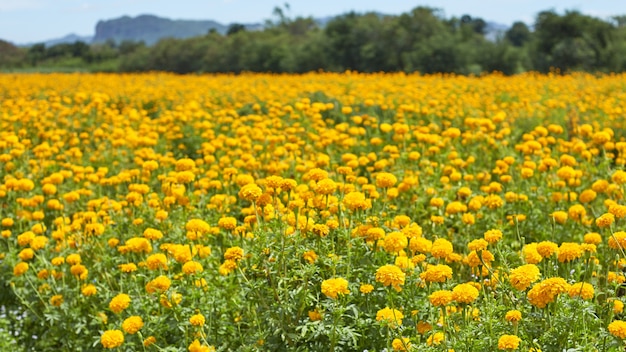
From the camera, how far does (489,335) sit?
7.98 feet

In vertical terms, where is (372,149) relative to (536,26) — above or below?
below

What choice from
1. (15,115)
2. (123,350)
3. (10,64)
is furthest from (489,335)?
(10,64)

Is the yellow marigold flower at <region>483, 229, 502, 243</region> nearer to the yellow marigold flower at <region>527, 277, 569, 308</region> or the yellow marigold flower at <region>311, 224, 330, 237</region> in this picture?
the yellow marigold flower at <region>527, 277, 569, 308</region>

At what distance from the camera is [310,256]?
299cm

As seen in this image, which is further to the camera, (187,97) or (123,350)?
(187,97)

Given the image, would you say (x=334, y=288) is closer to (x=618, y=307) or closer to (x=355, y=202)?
(x=355, y=202)

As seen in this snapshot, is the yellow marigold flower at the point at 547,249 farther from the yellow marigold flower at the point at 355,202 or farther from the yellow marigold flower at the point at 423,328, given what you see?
the yellow marigold flower at the point at 355,202

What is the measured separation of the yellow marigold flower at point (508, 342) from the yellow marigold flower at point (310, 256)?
3.40 feet

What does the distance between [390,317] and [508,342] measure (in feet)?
1.75

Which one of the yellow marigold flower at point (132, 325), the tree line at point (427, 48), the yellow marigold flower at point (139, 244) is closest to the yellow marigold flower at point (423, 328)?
the yellow marigold flower at point (132, 325)

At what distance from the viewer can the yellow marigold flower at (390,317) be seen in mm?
2484

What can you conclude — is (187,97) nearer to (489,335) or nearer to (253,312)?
(253,312)

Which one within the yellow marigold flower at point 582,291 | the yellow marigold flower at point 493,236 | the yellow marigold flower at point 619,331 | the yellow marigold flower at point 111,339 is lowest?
the yellow marigold flower at point 111,339

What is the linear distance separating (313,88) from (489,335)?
33.8ft
